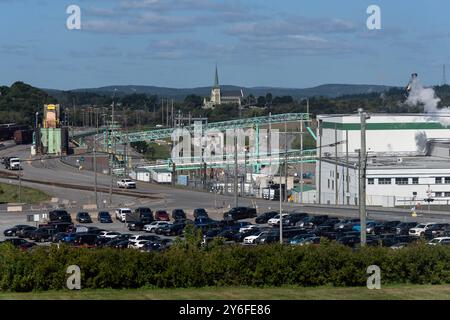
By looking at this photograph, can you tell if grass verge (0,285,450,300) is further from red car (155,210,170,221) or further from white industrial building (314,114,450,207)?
white industrial building (314,114,450,207)

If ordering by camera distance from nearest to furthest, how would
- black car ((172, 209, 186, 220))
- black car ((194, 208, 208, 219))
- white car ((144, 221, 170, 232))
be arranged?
white car ((144, 221, 170, 232)) < black car ((172, 209, 186, 220)) < black car ((194, 208, 208, 219))

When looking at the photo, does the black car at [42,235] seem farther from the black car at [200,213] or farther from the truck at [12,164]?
the truck at [12,164]

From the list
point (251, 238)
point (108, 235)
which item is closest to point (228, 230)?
point (251, 238)

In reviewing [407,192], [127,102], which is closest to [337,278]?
[407,192]

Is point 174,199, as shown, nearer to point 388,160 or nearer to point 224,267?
point 388,160

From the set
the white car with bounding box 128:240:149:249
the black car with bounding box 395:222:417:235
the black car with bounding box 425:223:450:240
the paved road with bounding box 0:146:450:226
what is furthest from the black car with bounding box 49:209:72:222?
the black car with bounding box 425:223:450:240
